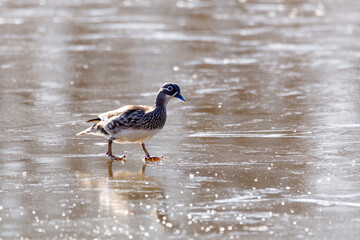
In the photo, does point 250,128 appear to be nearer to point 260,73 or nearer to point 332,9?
point 260,73

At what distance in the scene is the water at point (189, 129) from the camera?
6055 millimetres

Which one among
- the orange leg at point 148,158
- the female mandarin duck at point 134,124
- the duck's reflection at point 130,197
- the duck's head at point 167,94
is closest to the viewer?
the duck's reflection at point 130,197

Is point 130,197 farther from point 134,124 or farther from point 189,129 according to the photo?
point 189,129

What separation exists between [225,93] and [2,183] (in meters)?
5.61

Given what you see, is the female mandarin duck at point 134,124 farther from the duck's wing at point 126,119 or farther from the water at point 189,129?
the water at point 189,129

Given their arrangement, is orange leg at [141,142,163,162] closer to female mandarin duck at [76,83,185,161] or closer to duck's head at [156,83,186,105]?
female mandarin duck at [76,83,185,161]

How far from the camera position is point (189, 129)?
9727 mm

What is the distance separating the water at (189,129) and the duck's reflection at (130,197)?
0.02 metres

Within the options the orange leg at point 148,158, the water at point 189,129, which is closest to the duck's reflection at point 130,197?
the water at point 189,129

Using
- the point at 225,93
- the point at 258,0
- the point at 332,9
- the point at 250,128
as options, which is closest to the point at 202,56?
the point at 225,93

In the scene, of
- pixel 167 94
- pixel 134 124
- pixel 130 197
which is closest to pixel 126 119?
pixel 134 124

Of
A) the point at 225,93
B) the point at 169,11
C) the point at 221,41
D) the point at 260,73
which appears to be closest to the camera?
the point at 225,93

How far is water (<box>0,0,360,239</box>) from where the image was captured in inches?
238

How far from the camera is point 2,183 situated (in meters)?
7.13
